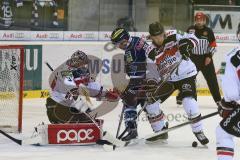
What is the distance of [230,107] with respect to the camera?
3.65 m

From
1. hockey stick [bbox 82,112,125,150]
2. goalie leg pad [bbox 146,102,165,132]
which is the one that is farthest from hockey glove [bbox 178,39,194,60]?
hockey stick [bbox 82,112,125,150]

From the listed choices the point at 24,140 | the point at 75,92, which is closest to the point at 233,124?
the point at 75,92

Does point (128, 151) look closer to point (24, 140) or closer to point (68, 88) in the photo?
point (68, 88)

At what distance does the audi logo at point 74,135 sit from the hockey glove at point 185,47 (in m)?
0.94

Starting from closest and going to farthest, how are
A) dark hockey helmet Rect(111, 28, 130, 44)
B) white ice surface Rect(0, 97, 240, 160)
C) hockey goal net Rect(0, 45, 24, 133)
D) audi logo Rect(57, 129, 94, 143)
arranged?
white ice surface Rect(0, 97, 240, 160) → dark hockey helmet Rect(111, 28, 130, 44) → audi logo Rect(57, 129, 94, 143) → hockey goal net Rect(0, 45, 24, 133)

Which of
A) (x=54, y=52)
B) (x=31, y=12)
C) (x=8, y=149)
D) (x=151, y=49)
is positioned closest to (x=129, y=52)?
(x=151, y=49)

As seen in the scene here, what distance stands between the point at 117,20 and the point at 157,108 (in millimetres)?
4461

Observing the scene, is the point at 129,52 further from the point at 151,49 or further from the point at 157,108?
the point at 157,108

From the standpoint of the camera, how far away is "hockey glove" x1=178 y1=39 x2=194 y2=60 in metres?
5.20

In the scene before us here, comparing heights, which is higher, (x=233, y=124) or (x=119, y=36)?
(x=119, y=36)

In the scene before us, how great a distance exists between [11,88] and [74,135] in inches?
43.1

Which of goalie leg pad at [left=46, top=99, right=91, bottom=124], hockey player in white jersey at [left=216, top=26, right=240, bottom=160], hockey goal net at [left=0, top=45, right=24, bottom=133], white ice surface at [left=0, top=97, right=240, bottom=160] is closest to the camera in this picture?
hockey player in white jersey at [left=216, top=26, right=240, bottom=160]

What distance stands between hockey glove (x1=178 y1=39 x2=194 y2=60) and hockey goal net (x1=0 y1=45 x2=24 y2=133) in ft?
5.37

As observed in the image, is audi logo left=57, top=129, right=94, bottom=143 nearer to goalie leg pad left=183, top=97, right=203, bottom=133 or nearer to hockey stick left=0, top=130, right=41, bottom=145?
hockey stick left=0, top=130, right=41, bottom=145
